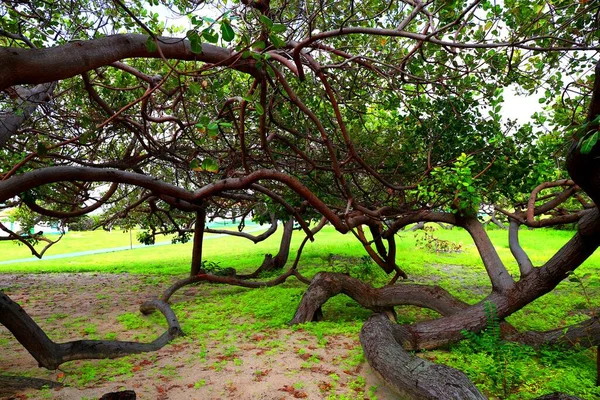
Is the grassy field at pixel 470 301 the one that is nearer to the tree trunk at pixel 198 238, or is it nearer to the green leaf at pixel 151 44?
the tree trunk at pixel 198 238

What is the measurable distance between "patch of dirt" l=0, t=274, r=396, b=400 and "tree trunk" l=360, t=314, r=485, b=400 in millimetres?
204

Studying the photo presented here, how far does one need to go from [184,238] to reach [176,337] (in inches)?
223

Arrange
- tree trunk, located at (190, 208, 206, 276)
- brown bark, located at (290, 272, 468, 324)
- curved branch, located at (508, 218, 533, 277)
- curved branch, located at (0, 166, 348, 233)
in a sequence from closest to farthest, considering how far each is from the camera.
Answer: curved branch, located at (0, 166, 348, 233) → curved branch, located at (508, 218, 533, 277) → brown bark, located at (290, 272, 468, 324) → tree trunk, located at (190, 208, 206, 276)

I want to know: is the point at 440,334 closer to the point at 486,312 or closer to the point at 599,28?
the point at 486,312

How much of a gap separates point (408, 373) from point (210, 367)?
6.97 feet

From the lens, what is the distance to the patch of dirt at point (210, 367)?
12.0 feet

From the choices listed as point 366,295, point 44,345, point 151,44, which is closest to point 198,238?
point 366,295

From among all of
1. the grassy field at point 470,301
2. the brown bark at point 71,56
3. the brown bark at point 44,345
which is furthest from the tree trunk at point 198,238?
the brown bark at point 71,56

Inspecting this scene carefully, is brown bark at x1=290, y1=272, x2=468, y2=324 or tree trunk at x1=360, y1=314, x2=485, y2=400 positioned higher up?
brown bark at x1=290, y1=272, x2=468, y2=324

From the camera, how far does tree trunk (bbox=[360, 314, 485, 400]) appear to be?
120 inches

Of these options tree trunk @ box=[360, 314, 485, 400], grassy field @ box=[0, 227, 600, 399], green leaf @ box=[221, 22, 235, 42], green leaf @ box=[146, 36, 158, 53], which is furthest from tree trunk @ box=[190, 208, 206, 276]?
green leaf @ box=[221, 22, 235, 42]

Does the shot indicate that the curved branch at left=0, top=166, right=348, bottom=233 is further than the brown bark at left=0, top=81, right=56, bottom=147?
No

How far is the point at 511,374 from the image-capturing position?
3.70 meters

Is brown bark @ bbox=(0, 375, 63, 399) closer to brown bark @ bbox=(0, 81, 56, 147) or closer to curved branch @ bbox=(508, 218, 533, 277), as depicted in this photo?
brown bark @ bbox=(0, 81, 56, 147)
